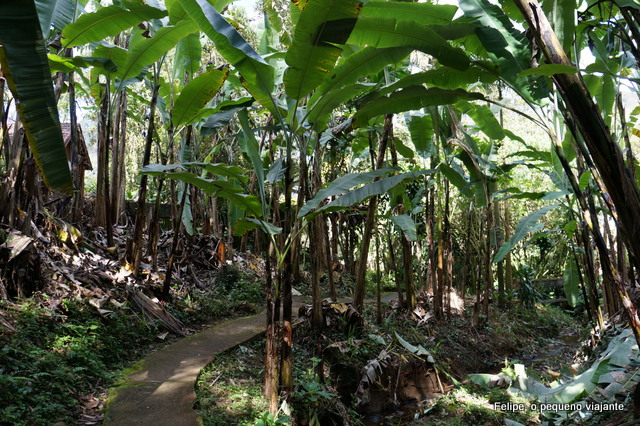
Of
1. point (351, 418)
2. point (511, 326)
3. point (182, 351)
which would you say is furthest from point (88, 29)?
point (511, 326)

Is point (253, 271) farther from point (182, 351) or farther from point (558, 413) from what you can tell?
point (558, 413)

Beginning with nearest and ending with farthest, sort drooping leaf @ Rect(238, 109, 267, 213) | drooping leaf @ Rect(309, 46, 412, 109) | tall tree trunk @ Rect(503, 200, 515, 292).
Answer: drooping leaf @ Rect(309, 46, 412, 109)
drooping leaf @ Rect(238, 109, 267, 213)
tall tree trunk @ Rect(503, 200, 515, 292)

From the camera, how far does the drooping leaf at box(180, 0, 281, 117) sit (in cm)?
334

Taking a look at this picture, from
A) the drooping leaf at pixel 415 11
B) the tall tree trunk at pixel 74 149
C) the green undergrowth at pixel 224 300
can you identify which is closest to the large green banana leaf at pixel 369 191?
the drooping leaf at pixel 415 11

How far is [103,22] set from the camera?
462 centimetres

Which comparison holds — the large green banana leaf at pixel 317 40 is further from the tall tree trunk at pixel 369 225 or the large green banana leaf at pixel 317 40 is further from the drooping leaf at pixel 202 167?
the tall tree trunk at pixel 369 225

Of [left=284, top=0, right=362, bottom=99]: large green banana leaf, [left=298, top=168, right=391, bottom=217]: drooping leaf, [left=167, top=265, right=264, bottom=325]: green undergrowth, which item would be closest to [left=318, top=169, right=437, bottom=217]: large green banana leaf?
[left=298, top=168, right=391, bottom=217]: drooping leaf

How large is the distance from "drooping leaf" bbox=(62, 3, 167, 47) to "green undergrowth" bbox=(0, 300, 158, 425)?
2.87 metres

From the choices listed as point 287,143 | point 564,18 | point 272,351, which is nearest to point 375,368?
point 272,351

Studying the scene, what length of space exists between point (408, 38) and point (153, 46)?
10.5 feet

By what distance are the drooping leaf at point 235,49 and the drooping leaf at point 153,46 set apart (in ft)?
4.35

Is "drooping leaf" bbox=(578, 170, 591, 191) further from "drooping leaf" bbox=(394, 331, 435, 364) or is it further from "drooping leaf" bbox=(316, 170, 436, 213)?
"drooping leaf" bbox=(394, 331, 435, 364)

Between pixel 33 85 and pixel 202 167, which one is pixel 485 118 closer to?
pixel 202 167

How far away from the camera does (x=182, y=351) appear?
5500mm
